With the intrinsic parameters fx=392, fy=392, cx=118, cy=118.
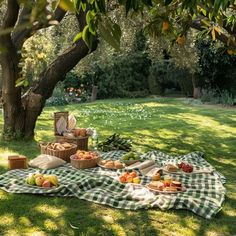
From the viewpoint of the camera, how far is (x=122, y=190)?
19.5ft

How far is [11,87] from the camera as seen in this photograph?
9.36m

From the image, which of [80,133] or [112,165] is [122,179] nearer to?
[112,165]

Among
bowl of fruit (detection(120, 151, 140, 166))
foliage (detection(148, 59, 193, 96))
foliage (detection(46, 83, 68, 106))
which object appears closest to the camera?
bowl of fruit (detection(120, 151, 140, 166))

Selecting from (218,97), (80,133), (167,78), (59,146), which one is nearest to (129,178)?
(59,146)

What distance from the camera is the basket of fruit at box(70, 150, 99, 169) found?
713 cm

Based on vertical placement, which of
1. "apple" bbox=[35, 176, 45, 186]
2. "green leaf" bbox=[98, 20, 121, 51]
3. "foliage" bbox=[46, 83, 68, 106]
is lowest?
"foliage" bbox=[46, 83, 68, 106]

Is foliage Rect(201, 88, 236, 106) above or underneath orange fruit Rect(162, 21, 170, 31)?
underneath

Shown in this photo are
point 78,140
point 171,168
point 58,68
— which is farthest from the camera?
point 58,68

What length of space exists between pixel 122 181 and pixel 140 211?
109 cm

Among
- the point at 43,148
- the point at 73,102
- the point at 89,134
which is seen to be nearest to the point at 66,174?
the point at 43,148

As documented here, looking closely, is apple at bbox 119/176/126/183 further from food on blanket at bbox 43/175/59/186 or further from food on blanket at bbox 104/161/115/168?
food on blanket at bbox 43/175/59/186

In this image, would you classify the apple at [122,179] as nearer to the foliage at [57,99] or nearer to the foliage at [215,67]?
the foliage at [215,67]

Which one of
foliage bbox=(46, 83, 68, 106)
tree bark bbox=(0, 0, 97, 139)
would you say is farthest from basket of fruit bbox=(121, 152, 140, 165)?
foliage bbox=(46, 83, 68, 106)

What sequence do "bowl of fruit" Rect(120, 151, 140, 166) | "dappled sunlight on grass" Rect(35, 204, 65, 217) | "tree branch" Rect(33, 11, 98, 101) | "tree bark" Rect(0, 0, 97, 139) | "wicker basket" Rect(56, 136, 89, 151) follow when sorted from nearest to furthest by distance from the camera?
"dappled sunlight on grass" Rect(35, 204, 65, 217)
"bowl of fruit" Rect(120, 151, 140, 166)
"wicker basket" Rect(56, 136, 89, 151)
"tree bark" Rect(0, 0, 97, 139)
"tree branch" Rect(33, 11, 98, 101)
